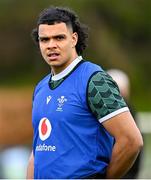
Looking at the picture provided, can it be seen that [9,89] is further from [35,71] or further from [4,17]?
[4,17]

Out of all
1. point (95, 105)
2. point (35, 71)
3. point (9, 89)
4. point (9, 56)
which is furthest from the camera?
point (9, 56)

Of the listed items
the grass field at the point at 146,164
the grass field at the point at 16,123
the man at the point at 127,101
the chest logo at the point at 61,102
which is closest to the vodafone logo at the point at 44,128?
the chest logo at the point at 61,102

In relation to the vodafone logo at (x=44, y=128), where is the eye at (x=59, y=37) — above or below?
above

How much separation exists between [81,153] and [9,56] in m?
39.1

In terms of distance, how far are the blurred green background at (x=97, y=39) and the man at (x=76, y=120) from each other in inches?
1228

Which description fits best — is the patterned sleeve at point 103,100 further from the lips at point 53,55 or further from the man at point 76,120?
the lips at point 53,55

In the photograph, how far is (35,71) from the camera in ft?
139

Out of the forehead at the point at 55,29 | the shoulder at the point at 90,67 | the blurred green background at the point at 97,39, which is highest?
the forehead at the point at 55,29

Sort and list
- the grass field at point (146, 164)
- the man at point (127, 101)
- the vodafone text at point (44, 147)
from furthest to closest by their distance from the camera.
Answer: the grass field at point (146, 164)
the man at point (127, 101)
the vodafone text at point (44, 147)

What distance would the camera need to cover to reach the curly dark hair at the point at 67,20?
21.6 ft

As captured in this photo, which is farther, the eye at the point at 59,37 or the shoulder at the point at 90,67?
the eye at the point at 59,37

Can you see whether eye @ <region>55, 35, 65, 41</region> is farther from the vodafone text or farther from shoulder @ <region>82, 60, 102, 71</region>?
the vodafone text

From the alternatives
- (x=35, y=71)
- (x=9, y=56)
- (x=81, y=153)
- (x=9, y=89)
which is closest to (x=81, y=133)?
(x=81, y=153)

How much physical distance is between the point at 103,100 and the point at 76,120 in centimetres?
24
